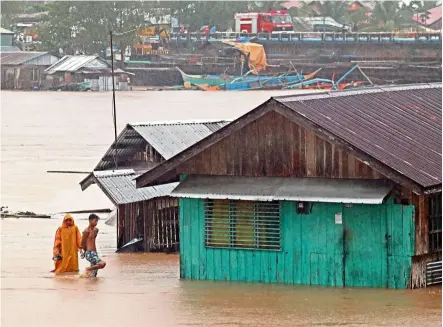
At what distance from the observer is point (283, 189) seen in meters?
15.7

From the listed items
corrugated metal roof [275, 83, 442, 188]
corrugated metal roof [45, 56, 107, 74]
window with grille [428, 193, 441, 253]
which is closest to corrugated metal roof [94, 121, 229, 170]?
corrugated metal roof [275, 83, 442, 188]

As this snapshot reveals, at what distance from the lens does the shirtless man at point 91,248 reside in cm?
1708

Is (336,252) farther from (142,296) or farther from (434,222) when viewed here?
(142,296)

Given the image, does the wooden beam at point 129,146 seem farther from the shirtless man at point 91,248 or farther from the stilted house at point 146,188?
the shirtless man at point 91,248

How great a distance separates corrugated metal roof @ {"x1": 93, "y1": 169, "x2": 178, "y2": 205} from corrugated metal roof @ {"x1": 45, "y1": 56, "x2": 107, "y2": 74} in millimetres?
61365

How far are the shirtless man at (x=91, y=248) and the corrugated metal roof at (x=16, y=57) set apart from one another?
6881cm

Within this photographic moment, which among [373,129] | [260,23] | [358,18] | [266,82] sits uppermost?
[358,18]

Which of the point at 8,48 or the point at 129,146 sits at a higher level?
the point at 8,48

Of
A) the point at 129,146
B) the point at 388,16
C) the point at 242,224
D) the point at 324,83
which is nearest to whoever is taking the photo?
the point at 242,224

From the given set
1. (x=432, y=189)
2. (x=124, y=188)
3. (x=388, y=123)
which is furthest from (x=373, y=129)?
(x=124, y=188)

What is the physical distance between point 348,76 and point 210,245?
7393cm

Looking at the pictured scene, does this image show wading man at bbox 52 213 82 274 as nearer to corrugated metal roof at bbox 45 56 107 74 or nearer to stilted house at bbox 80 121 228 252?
stilted house at bbox 80 121 228 252

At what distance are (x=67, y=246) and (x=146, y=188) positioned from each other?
2.38m

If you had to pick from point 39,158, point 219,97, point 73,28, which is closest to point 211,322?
point 39,158
